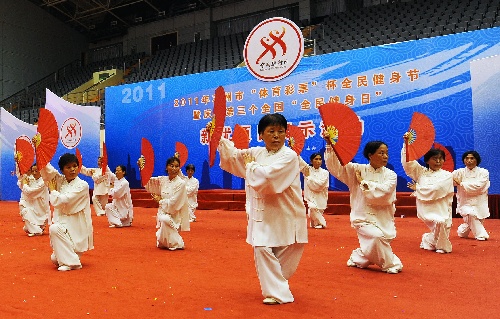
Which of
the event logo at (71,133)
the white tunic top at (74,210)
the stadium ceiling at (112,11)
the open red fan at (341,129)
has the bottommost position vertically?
the white tunic top at (74,210)

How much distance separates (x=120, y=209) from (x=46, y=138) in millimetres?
3980

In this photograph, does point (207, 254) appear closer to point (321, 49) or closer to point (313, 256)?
point (313, 256)

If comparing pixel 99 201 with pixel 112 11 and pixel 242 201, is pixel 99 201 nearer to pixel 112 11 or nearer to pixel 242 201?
pixel 242 201

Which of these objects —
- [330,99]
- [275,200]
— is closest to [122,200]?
[330,99]

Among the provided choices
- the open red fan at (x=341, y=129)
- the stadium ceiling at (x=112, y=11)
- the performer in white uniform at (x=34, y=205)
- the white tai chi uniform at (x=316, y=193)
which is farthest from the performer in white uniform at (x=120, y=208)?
the stadium ceiling at (x=112, y=11)

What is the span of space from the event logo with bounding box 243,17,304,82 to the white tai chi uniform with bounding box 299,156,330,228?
2.62 m

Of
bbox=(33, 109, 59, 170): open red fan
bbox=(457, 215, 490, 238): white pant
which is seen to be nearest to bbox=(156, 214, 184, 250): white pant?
bbox=(33, 109, 59, 170): open red fan

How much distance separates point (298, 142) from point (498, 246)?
11.4 feet

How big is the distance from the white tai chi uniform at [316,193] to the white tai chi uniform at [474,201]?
216 centimetres

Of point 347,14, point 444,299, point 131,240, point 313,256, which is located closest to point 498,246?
point 313,256

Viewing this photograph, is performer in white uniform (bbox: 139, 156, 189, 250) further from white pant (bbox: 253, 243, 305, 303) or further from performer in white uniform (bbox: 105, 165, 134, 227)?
performer in white uniform (bbox: 105, 165, 134, 227)

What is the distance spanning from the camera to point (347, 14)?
48.4 feet

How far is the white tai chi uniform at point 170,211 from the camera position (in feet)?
17.8

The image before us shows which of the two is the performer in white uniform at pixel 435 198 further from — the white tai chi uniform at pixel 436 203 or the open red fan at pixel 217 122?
the open red fan at pixel 217 122
